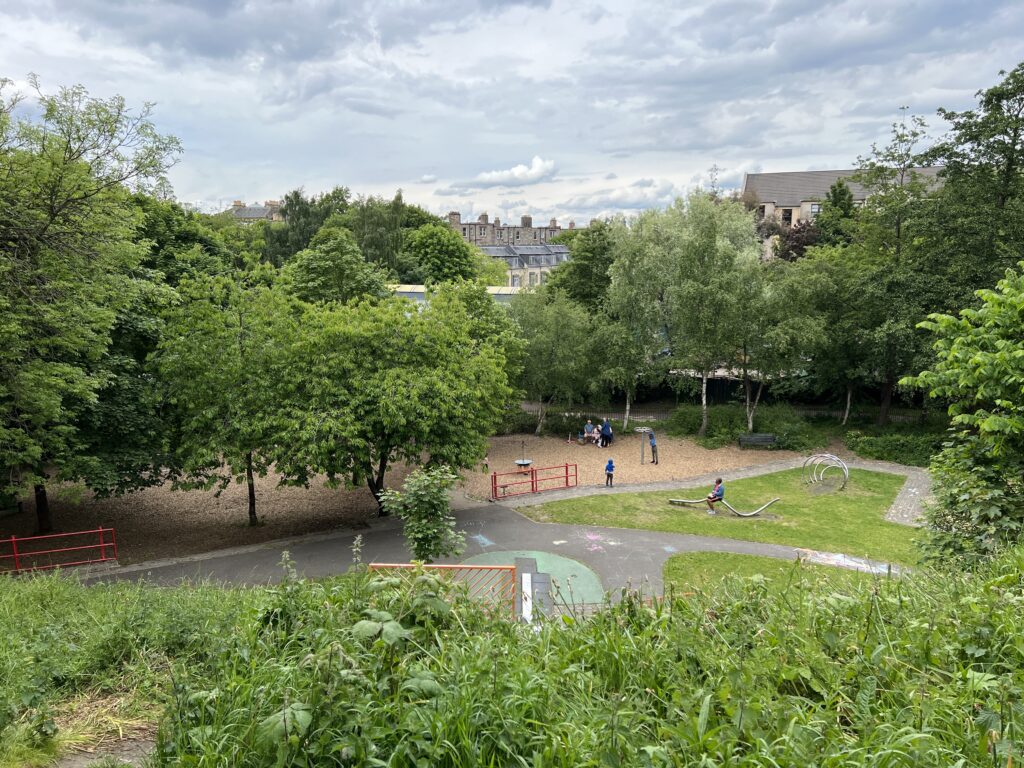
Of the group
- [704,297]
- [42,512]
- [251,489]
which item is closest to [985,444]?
[704,297]

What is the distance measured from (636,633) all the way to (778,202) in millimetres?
83626

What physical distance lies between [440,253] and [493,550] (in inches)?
1588

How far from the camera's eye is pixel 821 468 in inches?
850

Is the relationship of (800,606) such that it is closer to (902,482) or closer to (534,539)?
(534,539)

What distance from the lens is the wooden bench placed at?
2462cm

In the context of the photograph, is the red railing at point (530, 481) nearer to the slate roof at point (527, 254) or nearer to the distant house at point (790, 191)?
the slate roof at point (527, 254)

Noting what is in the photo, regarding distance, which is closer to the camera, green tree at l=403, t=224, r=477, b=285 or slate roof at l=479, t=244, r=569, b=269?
green tree at l=403, t=224, r=477, b=285

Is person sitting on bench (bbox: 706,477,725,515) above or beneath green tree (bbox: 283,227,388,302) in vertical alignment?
beneath

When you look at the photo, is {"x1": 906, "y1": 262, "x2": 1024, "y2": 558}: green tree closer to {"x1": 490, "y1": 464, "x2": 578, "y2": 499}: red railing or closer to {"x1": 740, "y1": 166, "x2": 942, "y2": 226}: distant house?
{"x1": 490, "y1": 464, "x2": 578, "y2": 499}: red railing

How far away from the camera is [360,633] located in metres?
3.82

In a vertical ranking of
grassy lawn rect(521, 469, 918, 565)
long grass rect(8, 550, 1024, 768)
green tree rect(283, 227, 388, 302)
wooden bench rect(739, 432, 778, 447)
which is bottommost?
grassy lawn rect(521, 469, 918, 565)

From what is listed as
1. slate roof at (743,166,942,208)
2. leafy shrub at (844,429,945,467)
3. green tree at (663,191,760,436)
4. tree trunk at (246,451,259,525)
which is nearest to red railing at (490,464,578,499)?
tree trunk at (246,451,259,525)

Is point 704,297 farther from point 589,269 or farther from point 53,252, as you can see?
point 53,252

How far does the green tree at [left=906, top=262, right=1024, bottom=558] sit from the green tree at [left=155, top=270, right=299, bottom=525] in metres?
12.5
